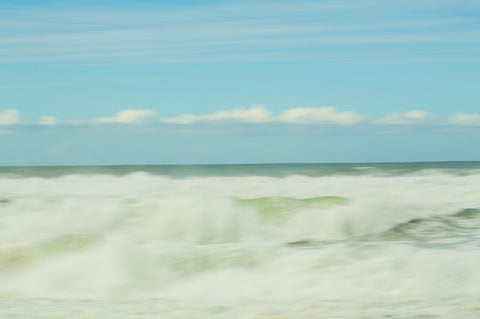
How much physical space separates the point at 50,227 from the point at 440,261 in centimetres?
722

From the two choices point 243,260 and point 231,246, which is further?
point 231,246

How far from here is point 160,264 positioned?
744cm

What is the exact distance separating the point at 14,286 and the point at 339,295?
342 cm

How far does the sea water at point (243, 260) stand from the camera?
18.5 ft

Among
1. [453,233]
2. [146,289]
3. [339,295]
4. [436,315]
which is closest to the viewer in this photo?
[436,315]

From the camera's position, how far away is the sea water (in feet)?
18.5

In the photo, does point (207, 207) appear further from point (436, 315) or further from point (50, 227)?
point (436, 315)

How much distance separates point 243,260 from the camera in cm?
776

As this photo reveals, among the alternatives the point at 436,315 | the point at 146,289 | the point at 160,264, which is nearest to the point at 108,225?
the point at 160,264

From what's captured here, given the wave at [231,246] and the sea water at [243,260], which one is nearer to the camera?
the sea water at [243,260]

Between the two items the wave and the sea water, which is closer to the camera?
the sea water

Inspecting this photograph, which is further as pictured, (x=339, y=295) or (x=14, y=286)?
(x=14, y=286)

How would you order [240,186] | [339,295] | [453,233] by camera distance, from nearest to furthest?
[339,295]
[453,233]
[240,186]

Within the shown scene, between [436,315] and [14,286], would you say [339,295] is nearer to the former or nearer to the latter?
[436,315]
